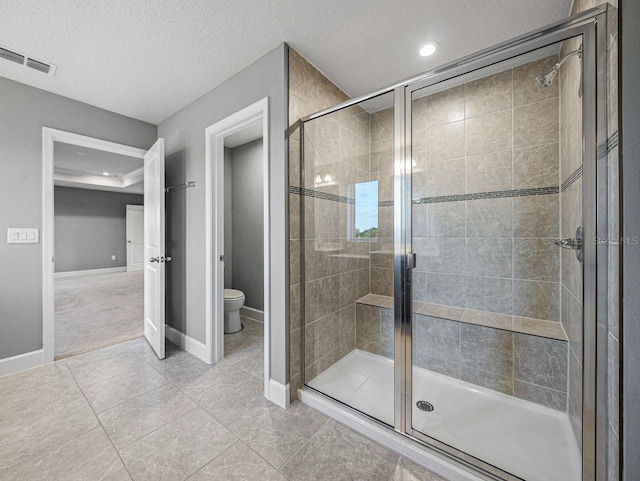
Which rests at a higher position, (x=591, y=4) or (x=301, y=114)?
(x=591, y=4)

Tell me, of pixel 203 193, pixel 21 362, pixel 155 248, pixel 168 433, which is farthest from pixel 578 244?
pixel 21 362

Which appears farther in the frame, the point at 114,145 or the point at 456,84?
the point at 114,145

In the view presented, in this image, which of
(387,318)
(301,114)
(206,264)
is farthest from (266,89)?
(387,318)

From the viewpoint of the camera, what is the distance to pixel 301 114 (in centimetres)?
189

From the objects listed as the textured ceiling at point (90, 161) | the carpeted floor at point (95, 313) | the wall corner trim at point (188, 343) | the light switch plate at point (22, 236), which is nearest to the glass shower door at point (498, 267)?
the wall corner trim at point (188, 343)

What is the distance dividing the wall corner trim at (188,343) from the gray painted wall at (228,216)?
3.78 feet

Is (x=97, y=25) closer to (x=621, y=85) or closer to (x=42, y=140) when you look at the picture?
(x=42, y=140)

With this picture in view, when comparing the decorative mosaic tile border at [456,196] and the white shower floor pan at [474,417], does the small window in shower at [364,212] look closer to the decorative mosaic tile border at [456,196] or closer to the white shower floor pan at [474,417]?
the decorative mosaic tile border at [456,196]

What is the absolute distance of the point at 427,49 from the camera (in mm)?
1843

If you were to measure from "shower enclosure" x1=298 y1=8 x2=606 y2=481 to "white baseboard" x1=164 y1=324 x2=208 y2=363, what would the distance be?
113 centimetres

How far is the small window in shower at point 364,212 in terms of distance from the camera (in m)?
1.98

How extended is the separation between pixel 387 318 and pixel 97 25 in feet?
8.77

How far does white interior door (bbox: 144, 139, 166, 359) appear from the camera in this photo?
2.45m

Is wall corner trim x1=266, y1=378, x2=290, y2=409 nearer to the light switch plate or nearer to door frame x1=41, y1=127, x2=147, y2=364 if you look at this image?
door frame x1=41, y1=127, x2=147, y2=364
